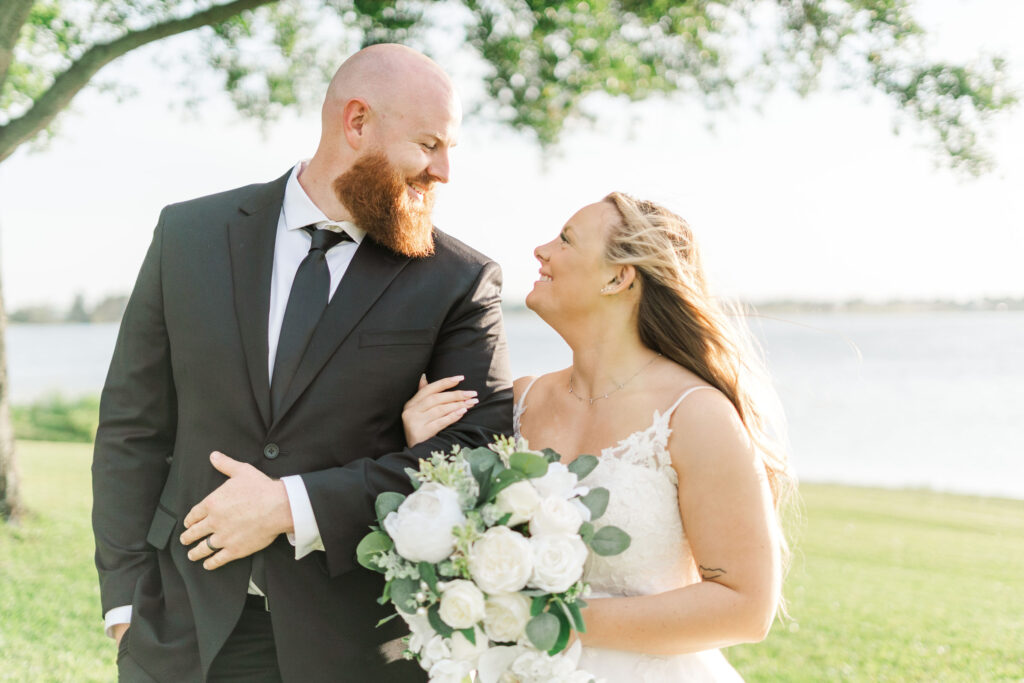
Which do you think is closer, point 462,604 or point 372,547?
point 462,604

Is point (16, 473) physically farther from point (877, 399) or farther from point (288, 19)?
point (877, 399)

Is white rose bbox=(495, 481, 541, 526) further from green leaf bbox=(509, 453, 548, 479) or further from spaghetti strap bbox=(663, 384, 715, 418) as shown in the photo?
spaghetti strap bbox=(663, 384, 715, 418)

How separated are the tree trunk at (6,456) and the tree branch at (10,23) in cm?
293

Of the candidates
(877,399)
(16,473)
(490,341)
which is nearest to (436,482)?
(490,341)

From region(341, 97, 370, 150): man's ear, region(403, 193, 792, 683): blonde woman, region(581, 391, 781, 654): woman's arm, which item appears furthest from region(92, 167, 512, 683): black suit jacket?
region(581, 391, 781, 654): woman's arm

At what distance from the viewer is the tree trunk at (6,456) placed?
7.79 metres

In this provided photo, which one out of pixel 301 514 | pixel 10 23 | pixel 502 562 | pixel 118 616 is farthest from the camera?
pixel 10 23

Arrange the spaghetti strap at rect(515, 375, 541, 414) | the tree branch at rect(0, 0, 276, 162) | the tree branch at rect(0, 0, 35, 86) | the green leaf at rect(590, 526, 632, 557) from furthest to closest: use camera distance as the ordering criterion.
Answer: the tree branch at rect(0, 0, 276, 162) < the tree branch at rect(0, 0, 35, 86) < the spaghetti strap at rect(515, 375, 541, 414) < the green leaf at rect(590, 526, 632, 557)

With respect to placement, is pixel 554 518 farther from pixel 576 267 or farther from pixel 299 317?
pixel 576 267

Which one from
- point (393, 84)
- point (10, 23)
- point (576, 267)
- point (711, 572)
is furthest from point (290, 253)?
point (10, 23)

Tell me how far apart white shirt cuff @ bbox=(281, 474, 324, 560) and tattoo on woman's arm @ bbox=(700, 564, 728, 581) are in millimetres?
1113

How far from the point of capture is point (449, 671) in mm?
2107

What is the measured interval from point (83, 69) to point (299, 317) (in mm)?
5406

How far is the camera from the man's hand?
2.33 meters
